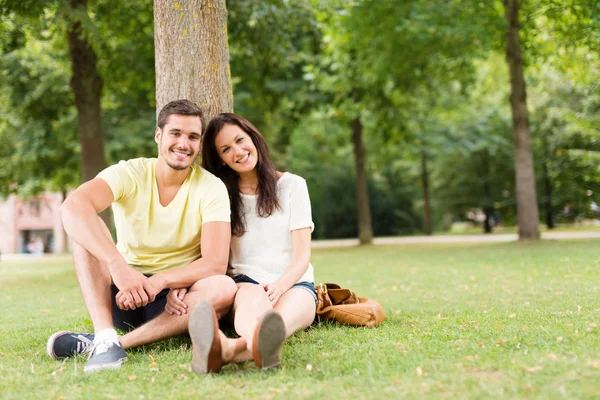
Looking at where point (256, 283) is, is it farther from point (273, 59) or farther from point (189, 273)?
point (273, 59)

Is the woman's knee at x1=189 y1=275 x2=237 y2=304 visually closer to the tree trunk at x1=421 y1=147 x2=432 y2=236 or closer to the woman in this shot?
the woman

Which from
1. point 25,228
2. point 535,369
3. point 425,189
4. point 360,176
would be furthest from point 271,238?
point 25,228

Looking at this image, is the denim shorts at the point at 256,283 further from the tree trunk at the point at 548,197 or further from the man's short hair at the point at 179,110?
the tree trunk at the point at 548,197

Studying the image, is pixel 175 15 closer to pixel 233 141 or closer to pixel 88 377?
pixel 233 141

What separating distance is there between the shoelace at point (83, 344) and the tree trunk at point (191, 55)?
2.24m

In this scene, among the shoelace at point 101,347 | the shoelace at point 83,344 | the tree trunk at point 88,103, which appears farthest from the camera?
the tree trunk at point 88,103

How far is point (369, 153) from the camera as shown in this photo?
92.2ft

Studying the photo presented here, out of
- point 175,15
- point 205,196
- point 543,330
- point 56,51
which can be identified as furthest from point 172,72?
point 56,51

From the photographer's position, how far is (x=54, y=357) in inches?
168

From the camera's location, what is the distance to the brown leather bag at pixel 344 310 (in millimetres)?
5051

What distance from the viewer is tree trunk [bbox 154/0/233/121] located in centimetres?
558

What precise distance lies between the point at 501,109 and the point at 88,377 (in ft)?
89.5

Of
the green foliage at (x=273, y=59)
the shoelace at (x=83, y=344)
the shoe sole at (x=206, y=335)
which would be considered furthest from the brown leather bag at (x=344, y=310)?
the green foliage at (x=273, y=59)

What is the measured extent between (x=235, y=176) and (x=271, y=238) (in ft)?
2.00
